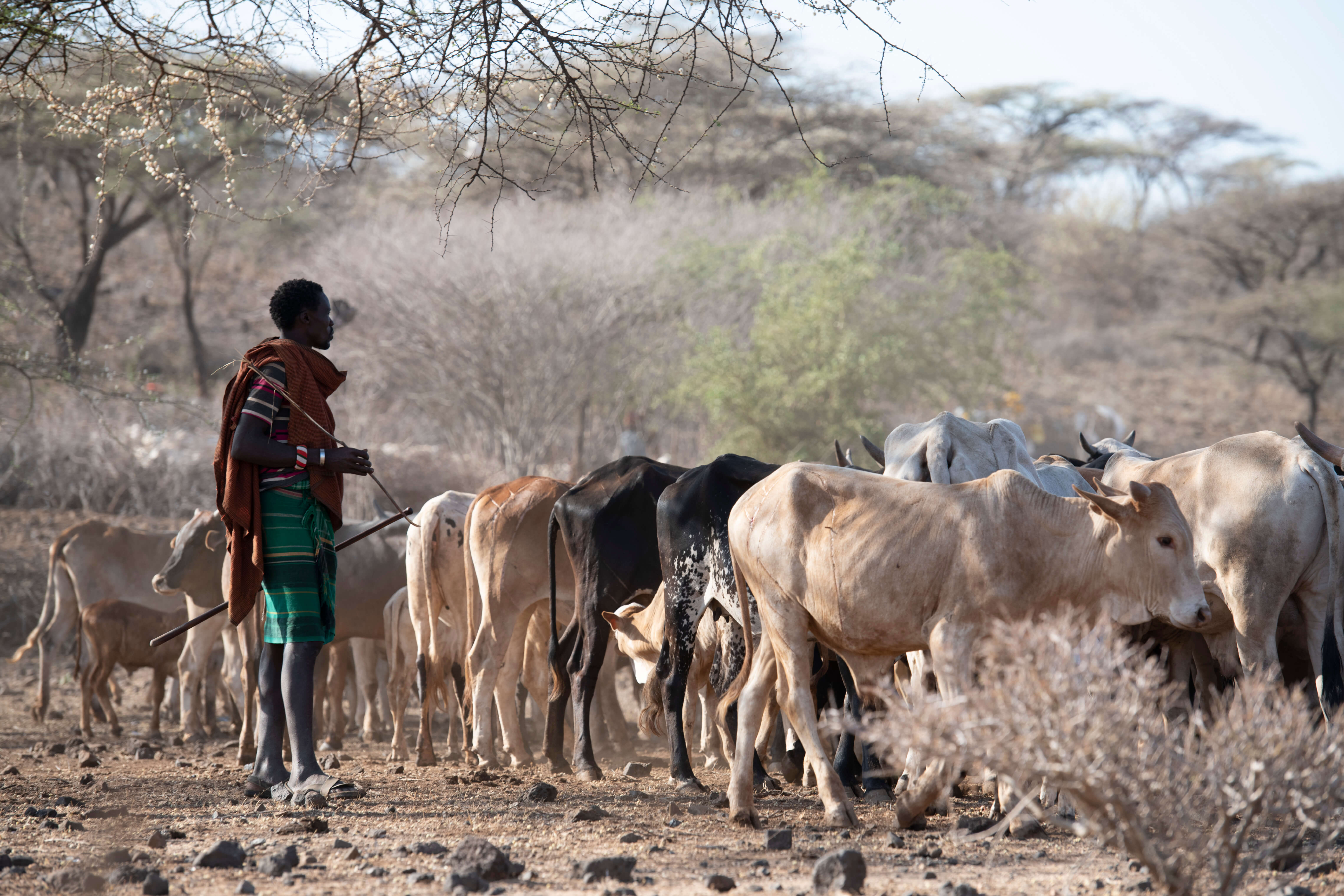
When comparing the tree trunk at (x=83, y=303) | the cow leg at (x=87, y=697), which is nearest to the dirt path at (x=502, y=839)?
the cow leg at (x=87, y=697)

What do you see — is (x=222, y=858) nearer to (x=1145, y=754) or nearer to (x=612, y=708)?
(x=1145, y=754)

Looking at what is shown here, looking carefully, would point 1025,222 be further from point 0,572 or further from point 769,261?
point 0,572

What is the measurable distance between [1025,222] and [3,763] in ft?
114

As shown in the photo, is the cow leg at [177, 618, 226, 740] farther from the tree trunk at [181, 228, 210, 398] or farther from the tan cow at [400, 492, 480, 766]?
the tree trunk at [181, 228, 210, 398]

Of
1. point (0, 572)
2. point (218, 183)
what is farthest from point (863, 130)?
point (0, 572)

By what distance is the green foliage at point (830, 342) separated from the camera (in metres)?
21.1

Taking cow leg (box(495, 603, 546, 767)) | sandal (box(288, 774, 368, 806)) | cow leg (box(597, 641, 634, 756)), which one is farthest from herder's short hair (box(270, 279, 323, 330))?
cow leg (box(597, 641, 634, 756))

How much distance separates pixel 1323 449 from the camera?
619 cm

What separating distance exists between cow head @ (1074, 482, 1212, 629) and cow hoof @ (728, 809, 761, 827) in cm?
172

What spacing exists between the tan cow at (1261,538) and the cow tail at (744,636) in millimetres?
2135

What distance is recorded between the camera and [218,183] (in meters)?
27.3

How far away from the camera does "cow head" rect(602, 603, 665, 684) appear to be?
709cm

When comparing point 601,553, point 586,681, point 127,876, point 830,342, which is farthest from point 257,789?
point 830,342

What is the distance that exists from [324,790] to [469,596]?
2786 mm
